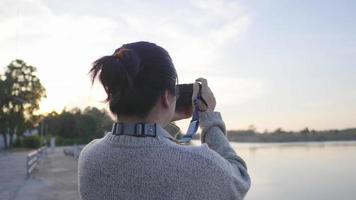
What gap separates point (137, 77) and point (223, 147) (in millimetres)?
376

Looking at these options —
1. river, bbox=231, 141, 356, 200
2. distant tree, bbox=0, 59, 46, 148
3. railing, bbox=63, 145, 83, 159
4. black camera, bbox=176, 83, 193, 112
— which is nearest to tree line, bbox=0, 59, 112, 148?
distant tree, bbox=0, 59, 46, 148

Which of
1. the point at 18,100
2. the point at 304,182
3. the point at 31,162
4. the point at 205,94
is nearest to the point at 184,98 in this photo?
the point at 205,94

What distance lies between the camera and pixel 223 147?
1.71 meters

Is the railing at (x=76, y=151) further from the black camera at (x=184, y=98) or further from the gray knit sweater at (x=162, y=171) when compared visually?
the gray knit sweater at (x=162, y=171)

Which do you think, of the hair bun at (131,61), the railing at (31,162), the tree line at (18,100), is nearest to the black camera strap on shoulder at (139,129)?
the hair bun at (131,61)

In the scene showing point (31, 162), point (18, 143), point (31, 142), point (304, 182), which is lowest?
point (304, 182)

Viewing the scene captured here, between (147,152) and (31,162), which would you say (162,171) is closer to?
(147,152)

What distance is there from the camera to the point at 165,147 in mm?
1561

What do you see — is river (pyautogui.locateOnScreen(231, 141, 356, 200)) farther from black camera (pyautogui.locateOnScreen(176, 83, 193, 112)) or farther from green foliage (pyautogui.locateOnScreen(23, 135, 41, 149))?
green foliage (pyautogui.locateOnScreen(23, 135, 41, 149))

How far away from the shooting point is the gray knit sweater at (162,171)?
1.53 meters

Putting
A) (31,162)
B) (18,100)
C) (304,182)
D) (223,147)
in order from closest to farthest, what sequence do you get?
(223,147) < (31,162) < (304,182) < (18,100)

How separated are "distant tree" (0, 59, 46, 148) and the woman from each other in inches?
2597

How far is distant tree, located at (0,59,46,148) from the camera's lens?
6506 centimetres

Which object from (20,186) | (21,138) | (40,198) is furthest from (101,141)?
(21,138)
